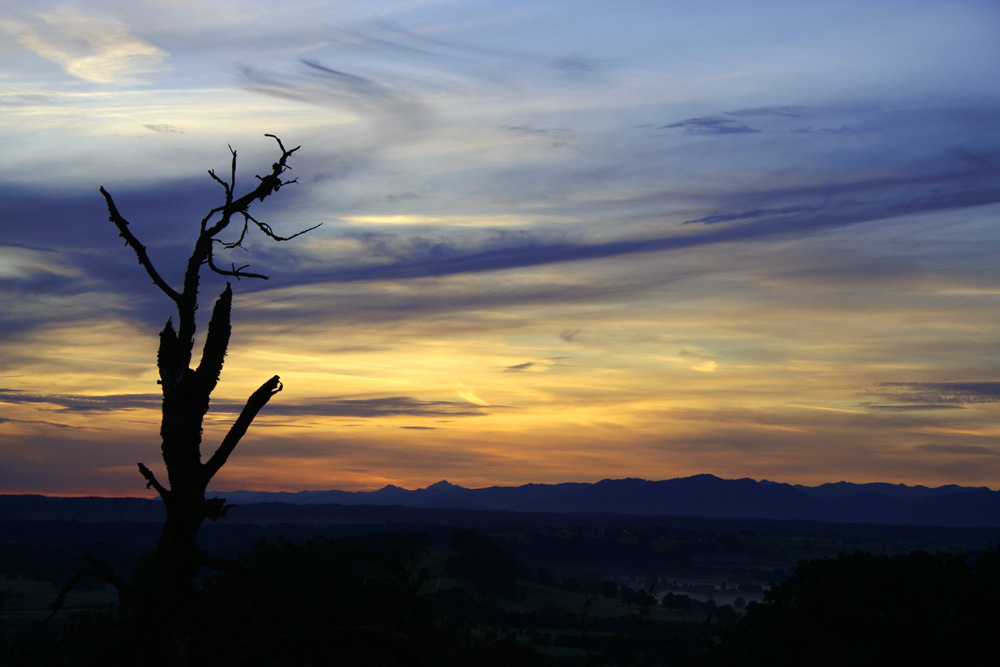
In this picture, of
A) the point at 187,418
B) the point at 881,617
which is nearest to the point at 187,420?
the point at 187,418

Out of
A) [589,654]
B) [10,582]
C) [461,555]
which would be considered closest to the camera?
[589,654]

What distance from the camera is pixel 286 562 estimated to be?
109ft

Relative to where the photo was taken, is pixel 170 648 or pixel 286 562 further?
pixel 286 562

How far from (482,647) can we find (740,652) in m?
13.5

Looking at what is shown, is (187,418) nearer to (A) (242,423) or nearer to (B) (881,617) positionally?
(A) (242,423)

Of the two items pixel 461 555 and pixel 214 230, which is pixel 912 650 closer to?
pixel 214 230

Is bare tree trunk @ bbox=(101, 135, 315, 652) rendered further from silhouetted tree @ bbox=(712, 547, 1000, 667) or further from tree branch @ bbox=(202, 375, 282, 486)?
silhouetted tree @ bbox=(712, 547, 1000, 667)

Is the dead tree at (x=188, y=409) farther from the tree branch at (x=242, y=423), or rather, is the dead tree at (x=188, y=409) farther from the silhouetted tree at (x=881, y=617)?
the silhouetted tree at (x=881, y=617)

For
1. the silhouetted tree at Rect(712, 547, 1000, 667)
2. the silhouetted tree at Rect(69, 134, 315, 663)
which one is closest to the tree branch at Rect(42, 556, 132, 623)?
the silhouetted tree at Rect(69, 134, 315, 663)

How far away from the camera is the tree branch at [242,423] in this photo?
9305 mm

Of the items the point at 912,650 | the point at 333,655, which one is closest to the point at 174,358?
the point at 333,655

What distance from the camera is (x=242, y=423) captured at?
30.9ft

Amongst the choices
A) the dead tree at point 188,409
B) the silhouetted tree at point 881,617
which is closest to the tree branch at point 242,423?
the dead tree at point 188,409

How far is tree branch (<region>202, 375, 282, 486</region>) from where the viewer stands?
9305 millimetres
